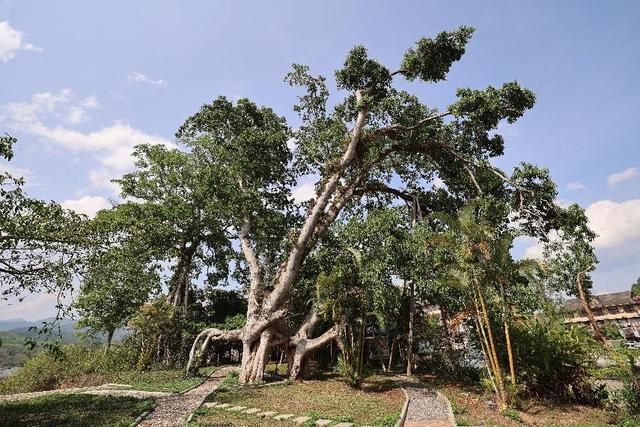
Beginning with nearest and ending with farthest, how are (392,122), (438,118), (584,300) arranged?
(438,118)
(392,122)
(584,300)

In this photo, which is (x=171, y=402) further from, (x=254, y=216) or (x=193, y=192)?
(x=193, y=192)

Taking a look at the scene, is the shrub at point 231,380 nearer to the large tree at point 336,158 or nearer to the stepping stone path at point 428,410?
the large tree at point 336,158

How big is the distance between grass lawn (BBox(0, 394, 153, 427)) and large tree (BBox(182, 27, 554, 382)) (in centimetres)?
580

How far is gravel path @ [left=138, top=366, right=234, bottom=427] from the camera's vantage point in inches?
345

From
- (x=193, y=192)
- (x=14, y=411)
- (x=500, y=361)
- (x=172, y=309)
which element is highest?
(x=193, y=192)

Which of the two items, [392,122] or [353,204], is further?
[353,204]

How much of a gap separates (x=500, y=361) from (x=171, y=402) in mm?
10040

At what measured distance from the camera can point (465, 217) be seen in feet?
35.0

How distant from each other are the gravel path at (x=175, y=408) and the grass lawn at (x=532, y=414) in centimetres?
677

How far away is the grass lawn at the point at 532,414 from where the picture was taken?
28.6 ft

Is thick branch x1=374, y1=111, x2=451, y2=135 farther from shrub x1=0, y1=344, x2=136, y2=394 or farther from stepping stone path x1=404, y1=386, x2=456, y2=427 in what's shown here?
shrub x1=0, y1=344, x2=136, y2=394

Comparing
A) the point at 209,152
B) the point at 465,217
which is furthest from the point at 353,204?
the point at 465,217

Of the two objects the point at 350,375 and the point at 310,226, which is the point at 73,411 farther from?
the point at 310,226

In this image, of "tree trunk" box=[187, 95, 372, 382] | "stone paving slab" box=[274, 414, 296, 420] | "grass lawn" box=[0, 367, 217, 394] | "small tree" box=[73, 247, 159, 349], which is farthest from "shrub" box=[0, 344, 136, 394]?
"stone paving slab" box=[274, 414, 296, 420]
